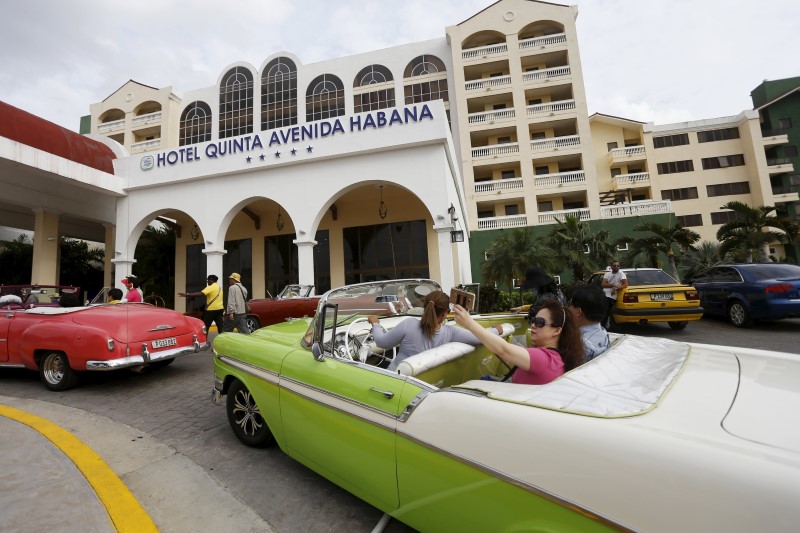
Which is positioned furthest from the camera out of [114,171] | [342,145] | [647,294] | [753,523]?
[114,171]

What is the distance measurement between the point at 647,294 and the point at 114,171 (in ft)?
53.4

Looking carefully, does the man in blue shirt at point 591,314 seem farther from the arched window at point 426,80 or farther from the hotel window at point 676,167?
the hotel window at point 676,167

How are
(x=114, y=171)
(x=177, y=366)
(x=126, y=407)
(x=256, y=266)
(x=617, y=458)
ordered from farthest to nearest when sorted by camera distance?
(x=256, y=266), (x=114, y=171), (x=177, y=366), (x=126, y=407), (x=617, y=458)

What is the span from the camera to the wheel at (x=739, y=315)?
7.64 metres

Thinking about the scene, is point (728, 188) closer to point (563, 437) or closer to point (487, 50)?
point (487, 50)

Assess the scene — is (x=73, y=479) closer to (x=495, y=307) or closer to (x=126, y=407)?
(x=126, y=407)

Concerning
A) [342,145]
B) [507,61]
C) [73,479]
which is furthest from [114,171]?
[507,61]

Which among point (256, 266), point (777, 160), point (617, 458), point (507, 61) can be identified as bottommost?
point (617, 458)

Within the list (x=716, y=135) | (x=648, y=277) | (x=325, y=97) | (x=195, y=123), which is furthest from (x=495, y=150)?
(x=195, y=123)

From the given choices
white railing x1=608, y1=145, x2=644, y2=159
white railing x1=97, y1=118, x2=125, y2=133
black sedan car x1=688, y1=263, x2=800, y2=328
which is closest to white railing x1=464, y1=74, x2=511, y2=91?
white railing x1=608, y1=145, x2=644, y2=159

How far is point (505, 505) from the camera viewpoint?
131cm

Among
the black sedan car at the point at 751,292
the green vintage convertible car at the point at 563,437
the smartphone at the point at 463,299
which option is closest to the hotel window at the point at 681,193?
the black sedan car at the point at 751,292

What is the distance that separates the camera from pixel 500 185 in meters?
21.5

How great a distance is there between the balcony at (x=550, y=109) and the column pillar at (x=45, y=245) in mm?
23540
